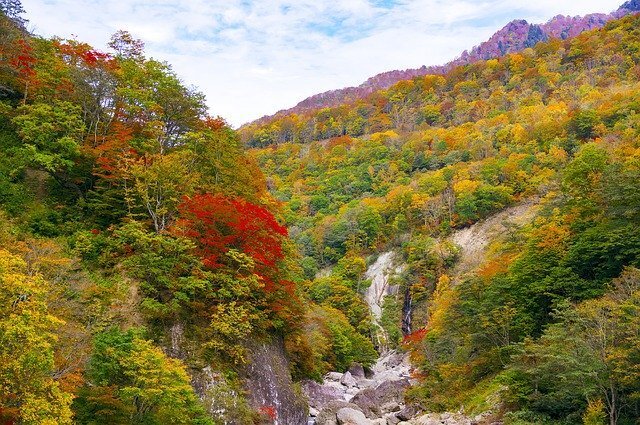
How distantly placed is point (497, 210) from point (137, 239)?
51.6 meters

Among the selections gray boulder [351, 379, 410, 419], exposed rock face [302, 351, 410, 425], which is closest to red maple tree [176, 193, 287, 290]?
exposed rock face [302, 351, 410, 425]

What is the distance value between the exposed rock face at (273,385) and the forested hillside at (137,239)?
27 cm

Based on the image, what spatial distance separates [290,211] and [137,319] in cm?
6593

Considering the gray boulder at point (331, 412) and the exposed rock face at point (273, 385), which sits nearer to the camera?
the exposed rock face at point (273, 385)

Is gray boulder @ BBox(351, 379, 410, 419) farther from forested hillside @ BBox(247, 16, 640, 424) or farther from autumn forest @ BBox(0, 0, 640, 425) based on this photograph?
forested hillside @ BBox(247, 16, 640, 424)

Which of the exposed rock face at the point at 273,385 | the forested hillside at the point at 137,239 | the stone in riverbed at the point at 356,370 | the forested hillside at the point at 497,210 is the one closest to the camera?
the forested hillside at the point at 137,239

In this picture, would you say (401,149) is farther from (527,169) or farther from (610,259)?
(610,259)

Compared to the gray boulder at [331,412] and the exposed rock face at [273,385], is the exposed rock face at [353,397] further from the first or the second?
the exposed rock face at [273,385]

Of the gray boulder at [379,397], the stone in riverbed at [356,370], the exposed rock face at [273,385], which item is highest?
the exposed rock face at [273,385]

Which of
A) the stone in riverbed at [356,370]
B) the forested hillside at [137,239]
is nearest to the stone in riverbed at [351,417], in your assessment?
the forested hillside at [137,239]

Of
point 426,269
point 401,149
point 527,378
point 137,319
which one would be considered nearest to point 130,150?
point 137,319

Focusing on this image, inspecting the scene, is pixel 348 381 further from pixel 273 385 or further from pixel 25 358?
pixel 25 358

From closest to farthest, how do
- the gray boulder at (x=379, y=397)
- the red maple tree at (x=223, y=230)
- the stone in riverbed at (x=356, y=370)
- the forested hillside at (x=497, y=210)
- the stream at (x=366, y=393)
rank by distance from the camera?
the forested hillside at (x=497, y=210) < the red maple tree at (x=223, y=230) < the stream at (x=366, y=393) < the gray boulder at (x=379, y=397) < the stone in riverbed at (x=356, y=370)

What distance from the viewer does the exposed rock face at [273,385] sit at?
66.9 feet
